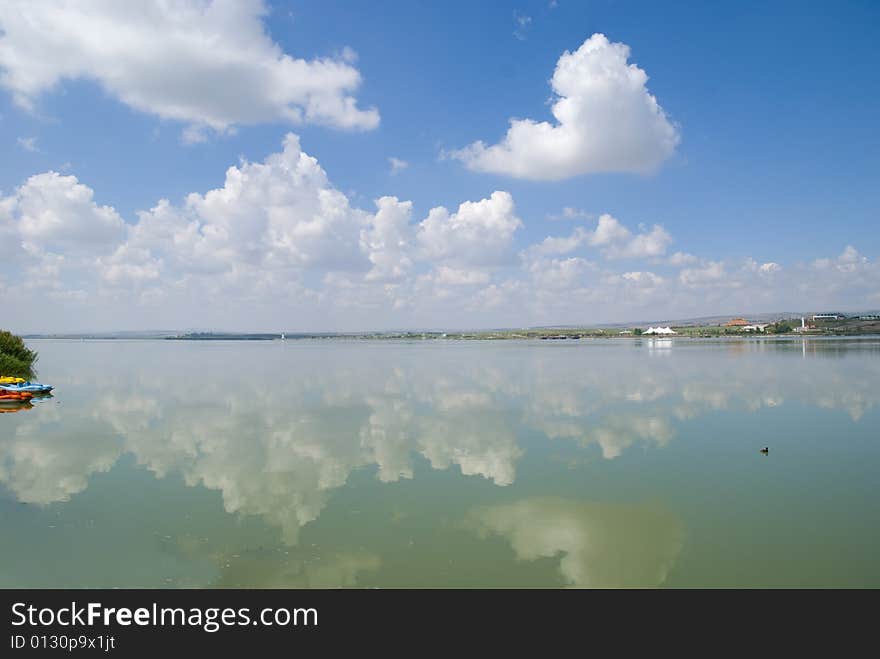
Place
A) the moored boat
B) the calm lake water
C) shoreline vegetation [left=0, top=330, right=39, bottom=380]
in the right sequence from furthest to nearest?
shoreline vegetation [left=0, top=330, right=39, bottom=380], the moored boat, the calm lake water

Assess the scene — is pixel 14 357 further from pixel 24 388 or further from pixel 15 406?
pixel 15 406

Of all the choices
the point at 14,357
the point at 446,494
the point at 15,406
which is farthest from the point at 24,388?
the point at 446,494

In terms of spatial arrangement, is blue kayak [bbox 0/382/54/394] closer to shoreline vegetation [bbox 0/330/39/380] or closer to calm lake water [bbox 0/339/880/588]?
calm lake water [bbox 0/339/880/588]

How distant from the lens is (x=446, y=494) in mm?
11555

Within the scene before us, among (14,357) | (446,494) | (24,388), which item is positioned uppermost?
(14,357)

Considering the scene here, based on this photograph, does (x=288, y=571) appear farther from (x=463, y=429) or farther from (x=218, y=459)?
(x=463, y=429)

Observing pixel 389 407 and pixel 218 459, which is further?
pixel 389 407

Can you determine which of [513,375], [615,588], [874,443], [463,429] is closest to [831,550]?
[615,588]

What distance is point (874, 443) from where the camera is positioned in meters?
16.0

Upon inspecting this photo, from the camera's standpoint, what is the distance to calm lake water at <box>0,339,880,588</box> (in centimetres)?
788

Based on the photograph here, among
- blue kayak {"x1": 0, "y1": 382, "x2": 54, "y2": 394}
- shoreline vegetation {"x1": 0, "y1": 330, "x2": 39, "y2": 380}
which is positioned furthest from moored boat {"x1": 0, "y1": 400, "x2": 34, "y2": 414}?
shoreline vegetation {"x1": 0, "y1": 330, "x2": 39, "y2": 380}

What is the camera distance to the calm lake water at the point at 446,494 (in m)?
7.88
